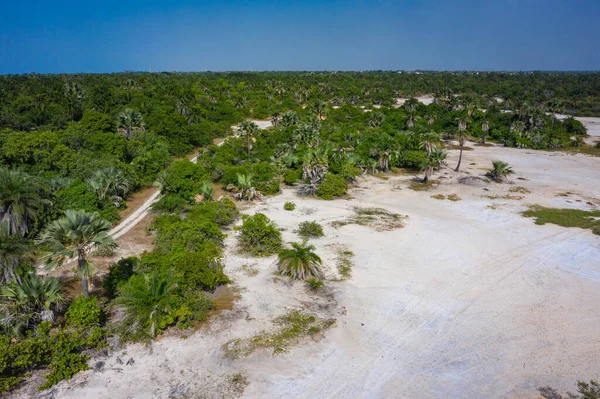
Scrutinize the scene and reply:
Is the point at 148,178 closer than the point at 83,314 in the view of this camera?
No

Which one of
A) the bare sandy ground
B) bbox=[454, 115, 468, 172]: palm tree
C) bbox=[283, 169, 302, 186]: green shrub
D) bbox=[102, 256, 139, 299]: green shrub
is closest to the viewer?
the bare sandy ground

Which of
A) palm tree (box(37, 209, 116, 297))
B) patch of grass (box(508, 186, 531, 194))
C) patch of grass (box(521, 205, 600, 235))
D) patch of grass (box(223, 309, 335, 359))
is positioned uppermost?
palm tree (box(37, 209, 116, 297))

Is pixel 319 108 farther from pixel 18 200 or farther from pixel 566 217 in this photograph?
pixel 18 200

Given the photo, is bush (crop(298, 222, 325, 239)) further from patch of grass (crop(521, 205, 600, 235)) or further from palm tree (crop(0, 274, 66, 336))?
patch of grass (crop(521, 205, 600, 235))

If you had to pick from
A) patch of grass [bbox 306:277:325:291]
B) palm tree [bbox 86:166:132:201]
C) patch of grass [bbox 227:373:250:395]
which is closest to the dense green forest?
palm tree [bbox 86:166:132:201]

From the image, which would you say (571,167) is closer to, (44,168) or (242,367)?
(242,367)

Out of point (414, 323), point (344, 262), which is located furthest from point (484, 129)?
point (414, 323)

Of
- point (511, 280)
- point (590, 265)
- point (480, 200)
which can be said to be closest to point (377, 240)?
point (511, 280)
